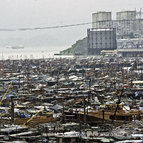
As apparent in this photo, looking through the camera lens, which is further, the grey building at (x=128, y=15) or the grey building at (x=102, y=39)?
the grey building at (x=128, y=15)

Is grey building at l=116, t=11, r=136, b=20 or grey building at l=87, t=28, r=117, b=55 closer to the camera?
grey building at l=87, t=28, r=117, b=55

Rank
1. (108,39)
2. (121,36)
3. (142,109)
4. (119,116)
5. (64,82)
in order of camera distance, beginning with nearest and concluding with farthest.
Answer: (119,116)
(142,109)
(64,82)
(108,39)
(121,36)

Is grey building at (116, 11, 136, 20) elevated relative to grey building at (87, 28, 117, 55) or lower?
elevated

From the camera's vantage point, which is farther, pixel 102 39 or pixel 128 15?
pixel 128 15

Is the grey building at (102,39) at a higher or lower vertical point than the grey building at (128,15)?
lower

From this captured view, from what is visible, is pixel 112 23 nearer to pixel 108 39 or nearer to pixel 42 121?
pixel 108 39

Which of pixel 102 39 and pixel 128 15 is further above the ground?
pixel 128 15

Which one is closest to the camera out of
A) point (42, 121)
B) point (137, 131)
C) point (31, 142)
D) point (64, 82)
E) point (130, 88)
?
point (31, 142)

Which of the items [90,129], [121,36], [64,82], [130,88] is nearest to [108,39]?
[121,36]
